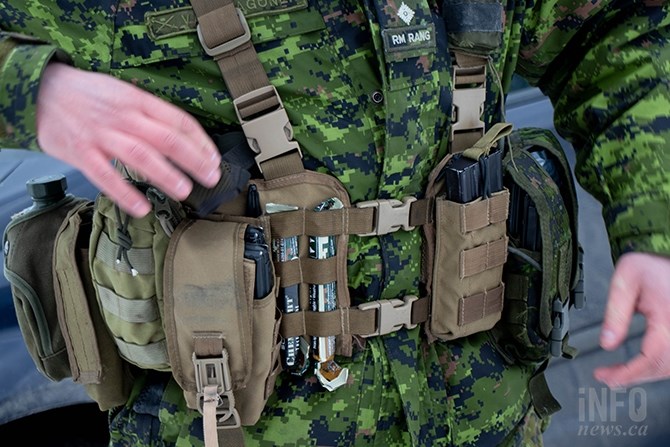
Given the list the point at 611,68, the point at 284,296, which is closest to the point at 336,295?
the point at 284,296

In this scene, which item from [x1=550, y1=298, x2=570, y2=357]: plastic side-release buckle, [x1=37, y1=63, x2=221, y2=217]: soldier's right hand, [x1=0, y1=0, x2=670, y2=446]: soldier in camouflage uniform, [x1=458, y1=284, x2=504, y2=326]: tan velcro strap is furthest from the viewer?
[x1=550, y1=298, x2=570, y2=357]: plastic side-release buckle

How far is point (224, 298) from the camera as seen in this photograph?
944 mm

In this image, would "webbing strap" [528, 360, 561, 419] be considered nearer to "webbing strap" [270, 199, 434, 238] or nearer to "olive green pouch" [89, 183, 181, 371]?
"webbing strap" [270, 199, 434, 238]

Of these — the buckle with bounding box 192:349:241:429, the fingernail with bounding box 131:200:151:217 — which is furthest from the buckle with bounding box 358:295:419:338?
the fingernail with bounding box 131:200:151:217

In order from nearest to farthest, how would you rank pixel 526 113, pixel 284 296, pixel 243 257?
pixel 243 257 → pixel 284 296 → pixel 526 113

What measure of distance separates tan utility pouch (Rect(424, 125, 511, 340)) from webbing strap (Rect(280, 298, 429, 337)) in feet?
0.38

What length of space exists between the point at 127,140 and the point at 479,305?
67cm

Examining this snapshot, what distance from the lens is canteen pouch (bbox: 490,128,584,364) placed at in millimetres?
1202

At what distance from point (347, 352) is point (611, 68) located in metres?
0.61

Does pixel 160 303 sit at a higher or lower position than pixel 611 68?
lower

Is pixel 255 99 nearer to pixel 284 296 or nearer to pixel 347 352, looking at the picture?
pixel 284 296

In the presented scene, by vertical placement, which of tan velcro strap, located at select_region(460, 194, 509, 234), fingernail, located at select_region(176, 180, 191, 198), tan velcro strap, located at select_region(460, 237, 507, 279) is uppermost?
fingernail, located at select_region(176, 180, 191, 198)

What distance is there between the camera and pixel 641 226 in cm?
103

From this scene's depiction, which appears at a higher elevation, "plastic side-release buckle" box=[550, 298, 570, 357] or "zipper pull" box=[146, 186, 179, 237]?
"zipper pull" box=[146, 186, 179, 237]
